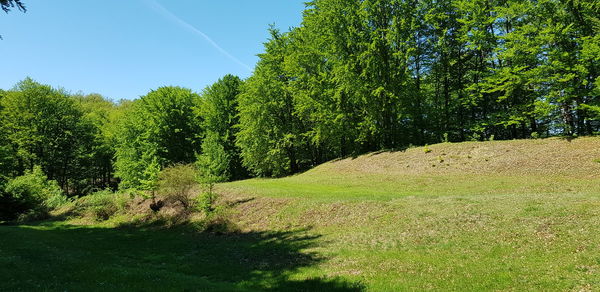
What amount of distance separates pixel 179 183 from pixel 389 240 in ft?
65.6

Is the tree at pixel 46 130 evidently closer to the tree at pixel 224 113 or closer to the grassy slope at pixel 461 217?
the tree at pixel 224 113

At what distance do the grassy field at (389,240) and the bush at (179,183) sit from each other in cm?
360

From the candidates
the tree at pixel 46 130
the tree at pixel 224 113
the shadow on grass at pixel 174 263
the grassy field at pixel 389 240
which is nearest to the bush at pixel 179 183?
the grassy field at pixel 389 240

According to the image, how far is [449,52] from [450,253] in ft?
114

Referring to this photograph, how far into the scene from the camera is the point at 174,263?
1573cm

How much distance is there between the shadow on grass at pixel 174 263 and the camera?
970 centimetres

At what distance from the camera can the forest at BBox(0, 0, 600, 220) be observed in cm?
3112

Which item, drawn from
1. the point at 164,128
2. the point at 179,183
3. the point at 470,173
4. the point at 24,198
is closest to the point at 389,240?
the point at 470,173

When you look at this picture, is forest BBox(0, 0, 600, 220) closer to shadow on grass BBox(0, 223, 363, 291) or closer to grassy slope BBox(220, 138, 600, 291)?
grassy slope BBox(220, 138, 600, 291)

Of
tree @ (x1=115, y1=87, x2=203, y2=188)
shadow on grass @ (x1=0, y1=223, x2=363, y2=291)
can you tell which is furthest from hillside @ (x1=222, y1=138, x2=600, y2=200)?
tree @ (x1=115, y1=87, x2=203, y2=188)

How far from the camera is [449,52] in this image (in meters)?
40.8

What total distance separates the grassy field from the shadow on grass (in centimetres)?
6

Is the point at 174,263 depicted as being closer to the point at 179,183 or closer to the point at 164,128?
the point at 179,183

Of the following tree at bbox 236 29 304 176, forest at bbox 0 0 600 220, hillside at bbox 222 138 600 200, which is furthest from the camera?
tree at bbox 236 29 304 176
